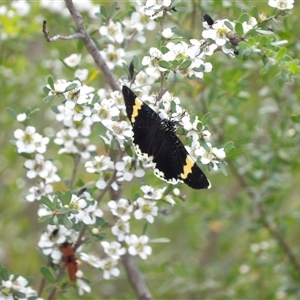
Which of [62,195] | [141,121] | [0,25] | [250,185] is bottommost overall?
[62,195]

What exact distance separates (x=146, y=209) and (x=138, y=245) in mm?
93

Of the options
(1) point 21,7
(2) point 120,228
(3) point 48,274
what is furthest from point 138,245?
(1) point 21,7

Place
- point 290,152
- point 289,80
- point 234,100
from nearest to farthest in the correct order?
point 289,80 → point 234,100 → point 290,152

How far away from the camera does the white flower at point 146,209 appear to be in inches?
39.2

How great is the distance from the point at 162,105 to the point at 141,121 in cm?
5

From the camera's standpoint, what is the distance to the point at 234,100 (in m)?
1.37

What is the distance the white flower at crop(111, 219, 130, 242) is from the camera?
100cm

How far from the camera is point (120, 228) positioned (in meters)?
1.01

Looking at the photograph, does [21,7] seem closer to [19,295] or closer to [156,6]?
[156,6]

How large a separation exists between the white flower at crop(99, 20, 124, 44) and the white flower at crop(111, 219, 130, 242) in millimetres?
350

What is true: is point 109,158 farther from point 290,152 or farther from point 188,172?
point 290,152

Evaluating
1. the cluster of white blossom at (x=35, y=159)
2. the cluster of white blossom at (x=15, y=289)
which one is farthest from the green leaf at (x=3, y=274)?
the cluster of white blossom at (x=35, y=159)

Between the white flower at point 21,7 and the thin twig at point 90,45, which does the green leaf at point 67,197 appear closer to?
the thin twig at point 90,45

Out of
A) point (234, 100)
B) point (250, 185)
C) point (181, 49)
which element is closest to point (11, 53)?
point (234, 100)
